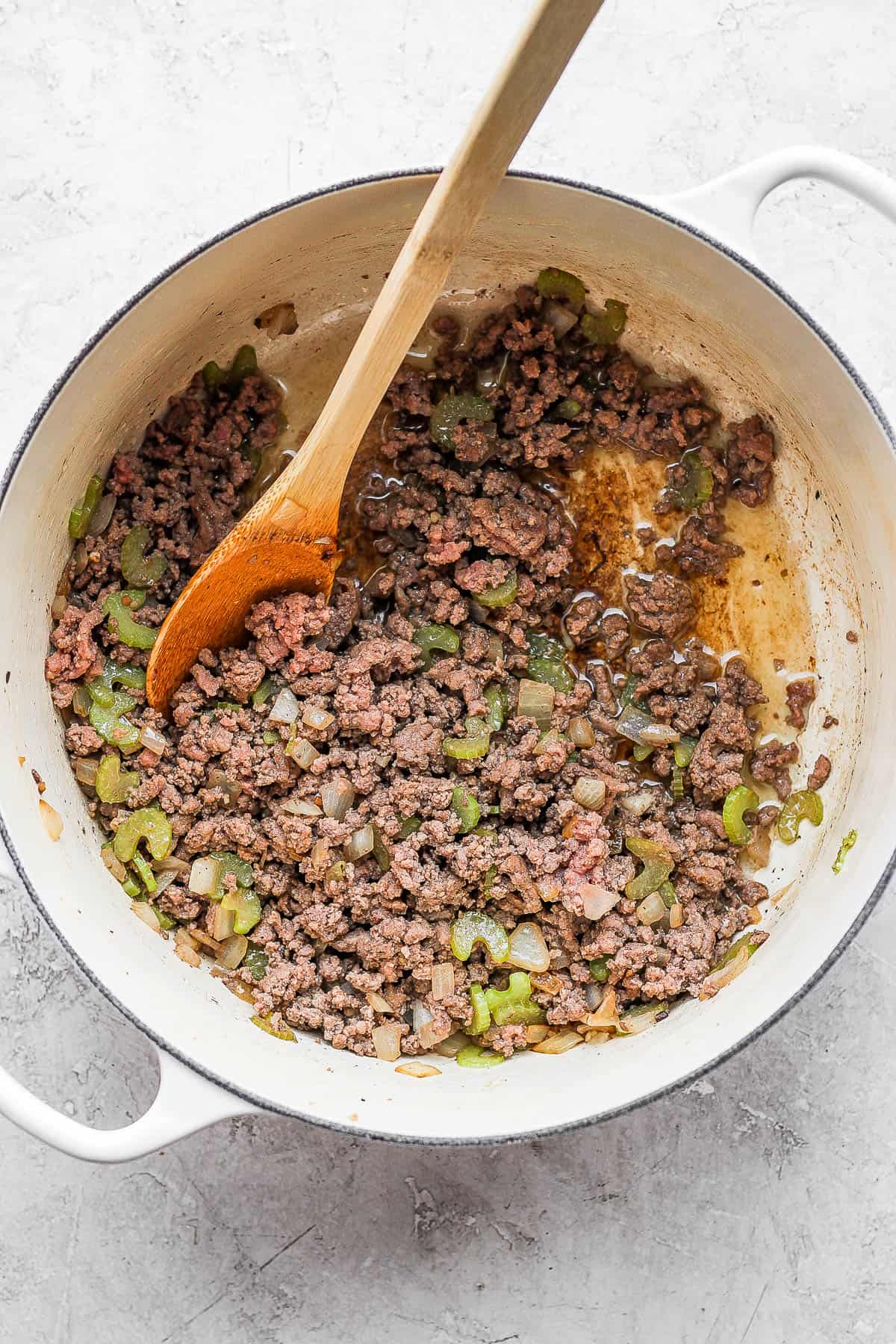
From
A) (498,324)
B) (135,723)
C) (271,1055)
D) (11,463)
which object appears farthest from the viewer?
(498,324)

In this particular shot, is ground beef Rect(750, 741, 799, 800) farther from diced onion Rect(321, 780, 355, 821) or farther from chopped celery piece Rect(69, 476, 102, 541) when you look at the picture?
chopped celery piece Rect(69, 476, 102, 541)

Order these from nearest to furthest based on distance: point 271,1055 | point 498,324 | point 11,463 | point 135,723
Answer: point 11,463
point 271,1055
point 135,723
point 498,324

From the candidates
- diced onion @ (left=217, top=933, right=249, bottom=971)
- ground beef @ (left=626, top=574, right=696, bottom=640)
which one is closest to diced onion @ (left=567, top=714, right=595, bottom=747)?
ground beef @ (left=626, top=574, right=696, bottom=640)

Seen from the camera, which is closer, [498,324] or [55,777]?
[55,777]

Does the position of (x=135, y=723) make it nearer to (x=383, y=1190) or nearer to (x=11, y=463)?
(x=11, y=463)

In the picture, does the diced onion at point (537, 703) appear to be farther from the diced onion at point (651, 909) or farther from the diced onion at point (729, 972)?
the diced onion at point (729, 972)

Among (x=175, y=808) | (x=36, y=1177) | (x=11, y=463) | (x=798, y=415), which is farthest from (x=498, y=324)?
(x=36, y=1177)
